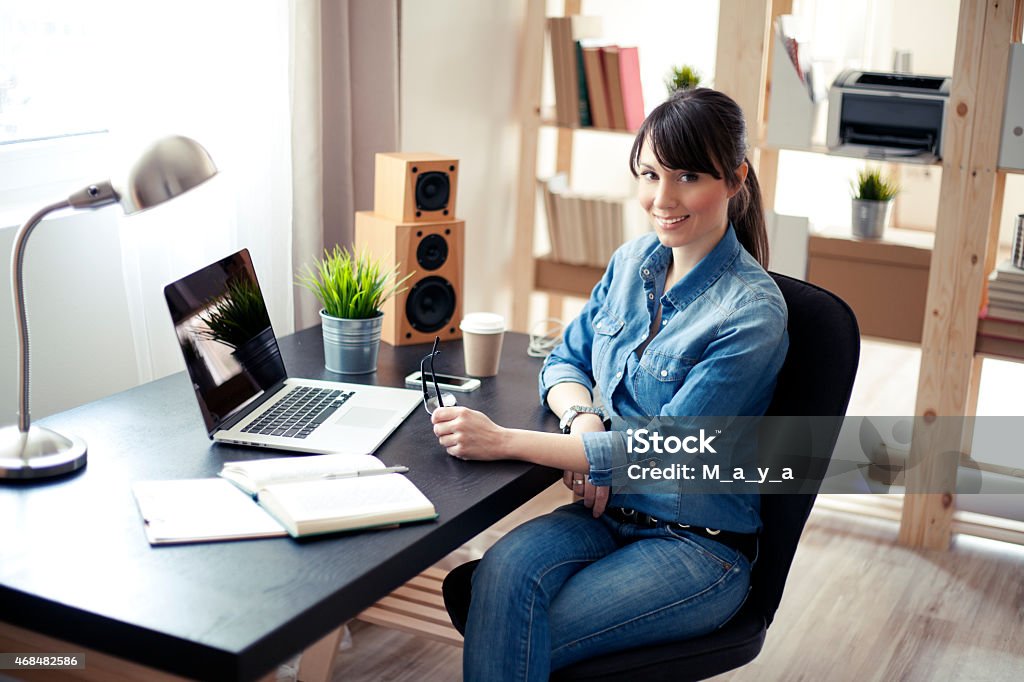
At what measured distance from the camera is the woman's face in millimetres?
1721

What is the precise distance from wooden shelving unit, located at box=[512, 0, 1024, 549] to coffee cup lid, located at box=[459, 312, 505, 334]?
136cm

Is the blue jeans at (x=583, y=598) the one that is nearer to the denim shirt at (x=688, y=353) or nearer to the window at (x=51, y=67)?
the denim shirt at (x=688, y=353)

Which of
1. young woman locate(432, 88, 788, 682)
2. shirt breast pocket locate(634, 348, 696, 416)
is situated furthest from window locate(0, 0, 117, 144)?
shirt breast pocket locate(634, 348, 696, 416)

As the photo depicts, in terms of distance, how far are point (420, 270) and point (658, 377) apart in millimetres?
712

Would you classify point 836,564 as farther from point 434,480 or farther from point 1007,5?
point 434,480

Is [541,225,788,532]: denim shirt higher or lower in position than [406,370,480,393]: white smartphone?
higher

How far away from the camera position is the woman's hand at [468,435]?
162 cm

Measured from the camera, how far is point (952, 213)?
9.37ft

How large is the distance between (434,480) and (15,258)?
0.64 metres

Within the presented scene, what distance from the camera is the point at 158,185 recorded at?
144 cm

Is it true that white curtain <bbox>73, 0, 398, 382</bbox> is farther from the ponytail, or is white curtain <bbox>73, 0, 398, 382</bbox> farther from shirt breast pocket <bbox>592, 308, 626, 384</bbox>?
the ponytail

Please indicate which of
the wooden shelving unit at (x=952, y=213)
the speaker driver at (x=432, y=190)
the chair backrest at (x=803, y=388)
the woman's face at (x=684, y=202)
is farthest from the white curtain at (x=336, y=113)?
the chair backrest at (x=803, y=388)

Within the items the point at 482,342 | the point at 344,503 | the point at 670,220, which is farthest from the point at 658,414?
the point at 344,503

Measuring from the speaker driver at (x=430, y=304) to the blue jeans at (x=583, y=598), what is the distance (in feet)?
2.24
